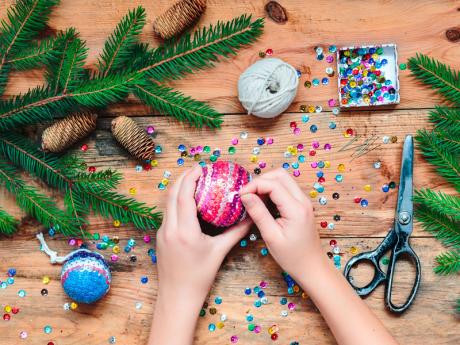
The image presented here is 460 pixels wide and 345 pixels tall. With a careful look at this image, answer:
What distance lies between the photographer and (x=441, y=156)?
3.69 ft

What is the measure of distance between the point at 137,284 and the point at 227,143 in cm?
33

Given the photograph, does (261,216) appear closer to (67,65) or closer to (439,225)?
(439,225)

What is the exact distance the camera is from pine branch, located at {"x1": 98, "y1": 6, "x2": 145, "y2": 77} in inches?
43.9

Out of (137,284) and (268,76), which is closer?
(268,76)

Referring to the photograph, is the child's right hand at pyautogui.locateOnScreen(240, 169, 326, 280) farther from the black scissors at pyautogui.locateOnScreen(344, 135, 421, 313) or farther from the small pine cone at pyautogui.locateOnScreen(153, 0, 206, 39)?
the small pine cone at pyautogui.locateOnScreen(153, 0, 206, 39)

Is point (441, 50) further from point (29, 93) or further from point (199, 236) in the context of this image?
point (29, 93)

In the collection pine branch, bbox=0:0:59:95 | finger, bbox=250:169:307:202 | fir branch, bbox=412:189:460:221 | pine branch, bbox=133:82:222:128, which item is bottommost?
fir branch, bbox=412:189:460:221

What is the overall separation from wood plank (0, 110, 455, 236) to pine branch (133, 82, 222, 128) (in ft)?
0.11

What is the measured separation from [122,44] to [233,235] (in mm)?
408

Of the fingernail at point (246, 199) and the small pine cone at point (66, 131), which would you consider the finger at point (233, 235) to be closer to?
the fingernail at point (246, 199)

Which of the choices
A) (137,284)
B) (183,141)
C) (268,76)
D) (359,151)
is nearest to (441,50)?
(359,151)

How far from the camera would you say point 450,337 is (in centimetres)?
116

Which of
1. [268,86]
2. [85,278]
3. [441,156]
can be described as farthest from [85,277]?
[441,156]

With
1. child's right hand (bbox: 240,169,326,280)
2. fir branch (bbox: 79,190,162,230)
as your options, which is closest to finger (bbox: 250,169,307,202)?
child's right hand (bbox: 240,169,326,280)
